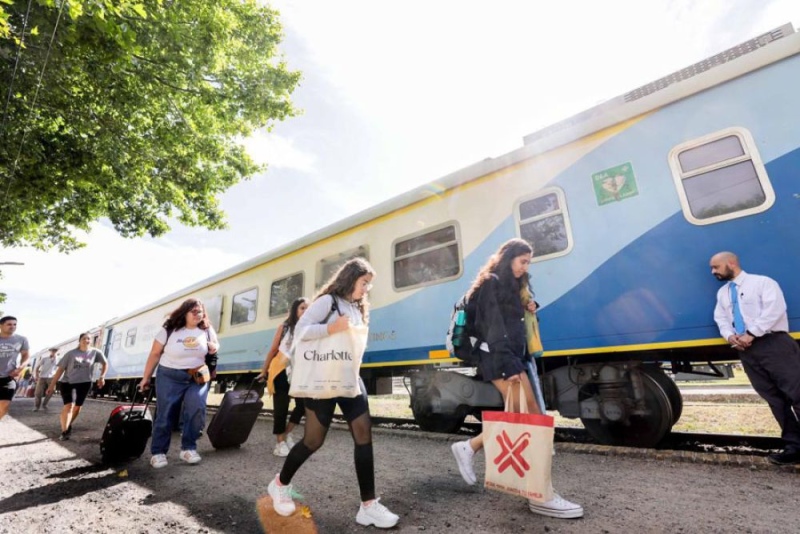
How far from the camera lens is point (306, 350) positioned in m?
2.55

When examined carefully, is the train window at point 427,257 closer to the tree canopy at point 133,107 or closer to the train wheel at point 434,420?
the train wheel at point 434,420

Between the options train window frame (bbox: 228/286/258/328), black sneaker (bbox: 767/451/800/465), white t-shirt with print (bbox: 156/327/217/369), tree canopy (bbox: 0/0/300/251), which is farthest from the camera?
train window frame (bbox: 228/286/258/328)

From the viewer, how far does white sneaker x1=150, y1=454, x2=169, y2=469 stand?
397 centimetres

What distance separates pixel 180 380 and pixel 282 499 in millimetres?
2335

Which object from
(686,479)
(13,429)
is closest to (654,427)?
(686,479)

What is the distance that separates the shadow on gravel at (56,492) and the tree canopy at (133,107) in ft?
16.2

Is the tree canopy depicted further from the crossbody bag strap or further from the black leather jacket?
the black leather jacket

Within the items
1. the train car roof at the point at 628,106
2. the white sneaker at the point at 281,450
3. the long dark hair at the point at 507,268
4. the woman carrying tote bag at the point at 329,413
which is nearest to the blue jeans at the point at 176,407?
the white sneaker at the point at 281,450

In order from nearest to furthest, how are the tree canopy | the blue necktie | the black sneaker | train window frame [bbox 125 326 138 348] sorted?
the black sneaker → the blue necktie → the tree canopy → train window frame [bbox 125 326 138 348]

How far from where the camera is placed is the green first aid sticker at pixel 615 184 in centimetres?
415

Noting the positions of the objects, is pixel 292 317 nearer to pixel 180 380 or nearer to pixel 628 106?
pixel 180 380

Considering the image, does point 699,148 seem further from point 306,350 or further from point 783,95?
point 306,350

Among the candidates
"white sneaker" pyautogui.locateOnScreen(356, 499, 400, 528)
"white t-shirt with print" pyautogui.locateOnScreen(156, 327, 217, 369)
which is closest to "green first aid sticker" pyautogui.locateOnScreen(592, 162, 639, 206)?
"white sneaker" pyautogui.locateOnScreen(356, 499, 400, 528)

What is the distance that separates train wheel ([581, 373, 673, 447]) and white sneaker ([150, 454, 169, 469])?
4.45 meters
